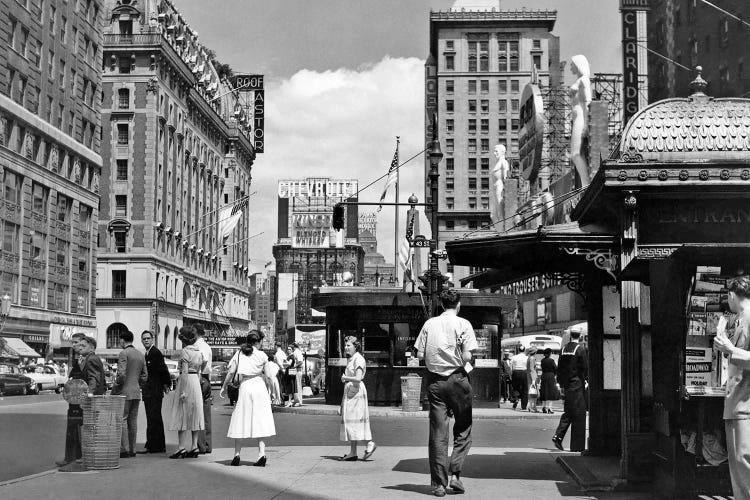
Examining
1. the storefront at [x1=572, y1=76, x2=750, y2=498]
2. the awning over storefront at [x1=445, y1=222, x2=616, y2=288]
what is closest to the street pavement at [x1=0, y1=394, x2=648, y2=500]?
the storefront at [x1=572, y1=76, x2=750, y2=498]

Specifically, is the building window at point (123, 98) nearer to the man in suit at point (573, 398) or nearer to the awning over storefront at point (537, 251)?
the awning over storefront at point (537, 251)

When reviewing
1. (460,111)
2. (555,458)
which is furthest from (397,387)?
(460,111)

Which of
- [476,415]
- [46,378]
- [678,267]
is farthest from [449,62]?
[678,267]

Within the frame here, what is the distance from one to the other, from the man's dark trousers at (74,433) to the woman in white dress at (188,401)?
1.28 metres

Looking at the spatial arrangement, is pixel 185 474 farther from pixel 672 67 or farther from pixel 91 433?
pixel 672 67

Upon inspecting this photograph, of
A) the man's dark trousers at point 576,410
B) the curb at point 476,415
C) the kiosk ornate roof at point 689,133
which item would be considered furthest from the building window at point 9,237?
the kiosk ornate roof at point 689,133

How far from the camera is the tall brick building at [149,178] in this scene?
7994cm

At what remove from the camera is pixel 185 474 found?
11.5m

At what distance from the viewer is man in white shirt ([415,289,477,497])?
956 cm

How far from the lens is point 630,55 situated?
51.8 metres

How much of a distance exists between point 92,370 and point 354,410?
12.2 ft

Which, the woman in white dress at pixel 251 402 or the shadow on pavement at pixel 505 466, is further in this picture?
the woman in white dress at pixel 251 402

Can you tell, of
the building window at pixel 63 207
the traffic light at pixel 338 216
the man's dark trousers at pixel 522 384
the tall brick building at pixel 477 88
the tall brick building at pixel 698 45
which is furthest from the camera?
the tall brick building at pixel 477 88

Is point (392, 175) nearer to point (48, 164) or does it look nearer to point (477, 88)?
point (48, 164)
